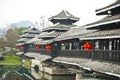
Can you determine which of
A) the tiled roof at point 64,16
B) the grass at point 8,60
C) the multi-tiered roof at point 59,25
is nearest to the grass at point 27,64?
the grass at point 8,60

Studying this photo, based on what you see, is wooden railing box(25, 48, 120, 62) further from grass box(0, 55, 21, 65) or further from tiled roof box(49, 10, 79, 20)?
grass box(0, 55, 21, 65)

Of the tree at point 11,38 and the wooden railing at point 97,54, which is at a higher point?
the tree at point 11,38

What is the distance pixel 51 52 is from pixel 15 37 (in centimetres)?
4229

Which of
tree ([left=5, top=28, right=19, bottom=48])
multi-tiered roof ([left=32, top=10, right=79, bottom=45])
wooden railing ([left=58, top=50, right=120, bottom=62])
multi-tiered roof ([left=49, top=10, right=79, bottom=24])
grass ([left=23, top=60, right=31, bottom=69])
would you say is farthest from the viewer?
tree ([left=5, top=28, right=19, bottom=48])

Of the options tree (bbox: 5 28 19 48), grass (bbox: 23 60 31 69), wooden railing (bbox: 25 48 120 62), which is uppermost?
tree (bbox: 5 28 19 48)

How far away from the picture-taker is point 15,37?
258ft

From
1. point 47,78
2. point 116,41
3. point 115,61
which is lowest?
point 47,78

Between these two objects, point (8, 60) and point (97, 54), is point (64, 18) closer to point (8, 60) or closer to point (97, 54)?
point (97, 54)

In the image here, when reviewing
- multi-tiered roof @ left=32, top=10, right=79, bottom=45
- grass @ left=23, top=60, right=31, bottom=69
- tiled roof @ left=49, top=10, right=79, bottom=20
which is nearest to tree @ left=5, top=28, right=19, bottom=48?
grass @ left=23, top=60, right=31, bottom=69

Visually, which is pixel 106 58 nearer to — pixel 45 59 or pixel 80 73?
pixel 80 73

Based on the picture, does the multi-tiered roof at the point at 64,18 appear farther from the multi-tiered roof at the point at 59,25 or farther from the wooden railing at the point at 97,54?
the wooden railing at the point at 97,54

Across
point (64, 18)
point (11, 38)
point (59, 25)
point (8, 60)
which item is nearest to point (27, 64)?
point (8, 60)

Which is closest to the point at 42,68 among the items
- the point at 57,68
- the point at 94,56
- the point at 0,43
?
the point at 57,68

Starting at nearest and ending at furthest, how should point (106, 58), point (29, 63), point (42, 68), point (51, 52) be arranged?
1. point (106, 58)
2. point (51, 52)
3. point (42, 68)
4. point (29, 63)
